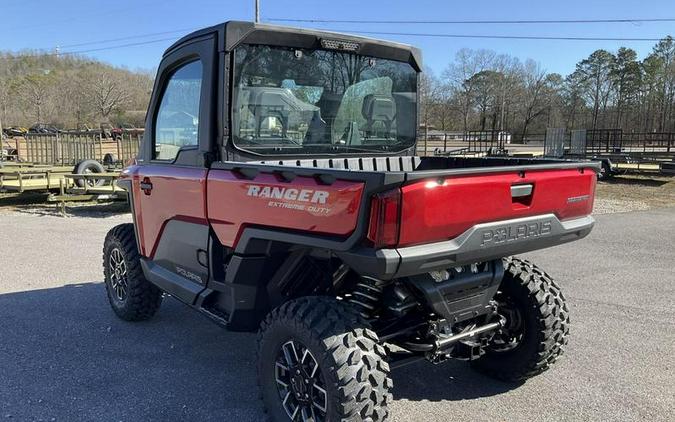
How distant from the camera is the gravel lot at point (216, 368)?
11.4 ft

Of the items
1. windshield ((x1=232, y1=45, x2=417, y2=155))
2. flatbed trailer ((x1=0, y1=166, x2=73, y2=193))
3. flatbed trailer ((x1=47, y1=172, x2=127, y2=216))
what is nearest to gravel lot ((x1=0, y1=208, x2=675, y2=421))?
windshield ((x1=232, y1=45, x2=417, y2=155))

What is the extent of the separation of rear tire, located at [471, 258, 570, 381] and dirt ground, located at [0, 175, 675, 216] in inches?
413

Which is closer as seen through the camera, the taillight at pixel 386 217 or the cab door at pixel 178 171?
the taillight at pixel 386 217

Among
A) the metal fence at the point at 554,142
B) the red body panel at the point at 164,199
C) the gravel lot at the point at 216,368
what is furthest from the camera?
the metal fence at the point at 554,142

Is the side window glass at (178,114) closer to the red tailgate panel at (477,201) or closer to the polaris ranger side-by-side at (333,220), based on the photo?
the polaris ranger side-by-side at (333,220)

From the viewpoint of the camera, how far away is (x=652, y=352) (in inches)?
172

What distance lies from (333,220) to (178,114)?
6.40 feet

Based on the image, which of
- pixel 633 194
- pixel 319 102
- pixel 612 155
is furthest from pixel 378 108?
pixel 612 155

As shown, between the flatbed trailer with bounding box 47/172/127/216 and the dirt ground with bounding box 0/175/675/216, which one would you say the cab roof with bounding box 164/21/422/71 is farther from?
the dirt ground with bounding box 0/175/675/216

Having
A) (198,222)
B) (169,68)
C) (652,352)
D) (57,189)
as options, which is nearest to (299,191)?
(198,222)

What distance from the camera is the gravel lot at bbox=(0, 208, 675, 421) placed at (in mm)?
3484

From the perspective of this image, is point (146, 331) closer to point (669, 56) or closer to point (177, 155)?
point (177, 155)

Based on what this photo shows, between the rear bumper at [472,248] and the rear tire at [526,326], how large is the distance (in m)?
0.59

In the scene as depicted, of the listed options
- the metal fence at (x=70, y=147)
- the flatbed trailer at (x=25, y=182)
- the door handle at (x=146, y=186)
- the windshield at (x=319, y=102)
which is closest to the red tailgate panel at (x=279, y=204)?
the windshield at (x=319, y=102)
